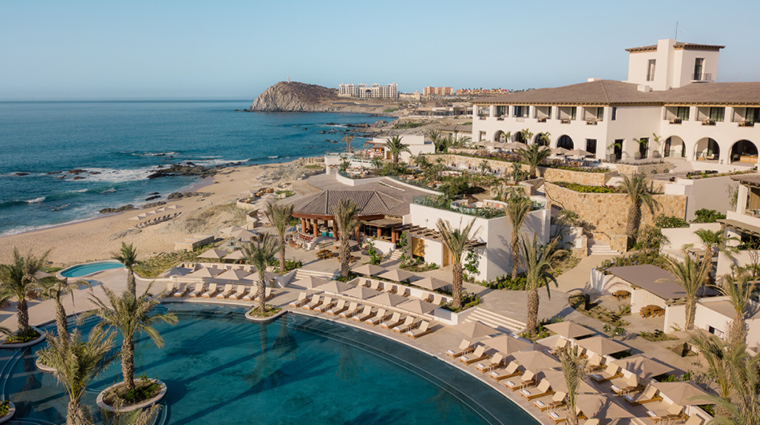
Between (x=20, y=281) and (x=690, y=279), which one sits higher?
(x=690, y=279)

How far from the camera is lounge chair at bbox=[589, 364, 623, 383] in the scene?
18.2 m

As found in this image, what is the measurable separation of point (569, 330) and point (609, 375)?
2.14m

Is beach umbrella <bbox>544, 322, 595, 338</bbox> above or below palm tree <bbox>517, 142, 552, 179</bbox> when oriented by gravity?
below

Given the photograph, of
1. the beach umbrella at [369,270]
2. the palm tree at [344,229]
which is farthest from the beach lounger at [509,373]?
the palm tree at [344,229]

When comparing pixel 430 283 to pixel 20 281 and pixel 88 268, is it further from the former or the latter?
pixel 88 268

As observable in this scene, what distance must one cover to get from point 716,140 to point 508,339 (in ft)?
94.9

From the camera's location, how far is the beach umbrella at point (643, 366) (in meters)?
17.5

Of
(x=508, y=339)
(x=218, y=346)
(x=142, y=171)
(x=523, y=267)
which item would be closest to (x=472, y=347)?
(x=508, y=339)

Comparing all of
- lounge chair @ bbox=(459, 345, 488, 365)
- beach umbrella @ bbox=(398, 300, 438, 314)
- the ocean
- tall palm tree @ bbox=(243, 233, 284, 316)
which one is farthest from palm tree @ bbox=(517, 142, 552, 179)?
the ocean

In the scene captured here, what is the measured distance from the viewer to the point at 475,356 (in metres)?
20.3

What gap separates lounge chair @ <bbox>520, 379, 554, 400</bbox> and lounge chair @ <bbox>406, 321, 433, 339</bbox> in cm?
569

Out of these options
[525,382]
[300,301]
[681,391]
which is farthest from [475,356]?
[300,301]

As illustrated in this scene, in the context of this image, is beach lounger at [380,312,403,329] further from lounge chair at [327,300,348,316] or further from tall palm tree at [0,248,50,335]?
tall palm tree at [0,248,50,335]

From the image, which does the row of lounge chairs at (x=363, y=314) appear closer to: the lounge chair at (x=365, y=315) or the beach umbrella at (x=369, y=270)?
the lounge chair at (x=365, y=315)
